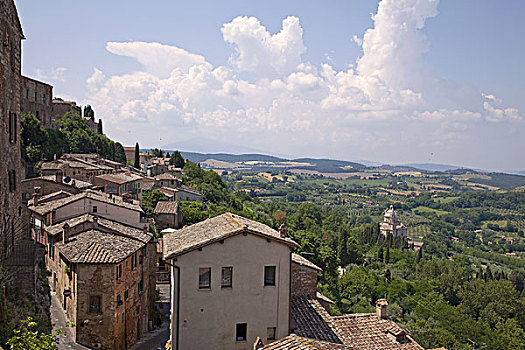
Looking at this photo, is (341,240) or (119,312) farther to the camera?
(341,240)

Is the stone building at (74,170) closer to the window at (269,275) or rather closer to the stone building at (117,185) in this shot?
the stone building at (117,185)

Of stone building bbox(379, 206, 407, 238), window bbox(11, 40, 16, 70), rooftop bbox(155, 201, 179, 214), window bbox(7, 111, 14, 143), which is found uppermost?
window bbox(11, 40, 16, 70)

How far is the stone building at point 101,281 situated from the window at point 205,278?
825cm

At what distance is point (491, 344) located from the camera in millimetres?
54812

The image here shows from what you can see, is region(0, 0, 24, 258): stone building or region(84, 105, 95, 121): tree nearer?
region(0, 0, 24, 258): stone building

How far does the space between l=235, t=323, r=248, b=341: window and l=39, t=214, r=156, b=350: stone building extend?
939cm

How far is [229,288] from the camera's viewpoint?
1870cm

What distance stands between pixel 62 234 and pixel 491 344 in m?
53.3

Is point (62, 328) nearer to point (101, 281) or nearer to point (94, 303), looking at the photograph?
point (94, 303)

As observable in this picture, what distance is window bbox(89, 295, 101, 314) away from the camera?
24766mm

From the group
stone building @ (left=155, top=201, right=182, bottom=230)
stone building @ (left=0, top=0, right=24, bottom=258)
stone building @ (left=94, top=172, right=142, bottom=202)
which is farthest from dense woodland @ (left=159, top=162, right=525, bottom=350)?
stone building @ (left=0, top=0, right=24, bottom=258)

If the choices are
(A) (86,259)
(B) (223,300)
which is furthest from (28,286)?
(B) (223,300)

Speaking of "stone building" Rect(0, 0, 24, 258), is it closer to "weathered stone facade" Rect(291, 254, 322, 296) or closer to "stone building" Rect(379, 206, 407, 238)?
"weathered stone facade" Rect(291, 254, 322, 296)

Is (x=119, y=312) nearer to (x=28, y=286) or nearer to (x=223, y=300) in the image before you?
(x=28, y=286)
